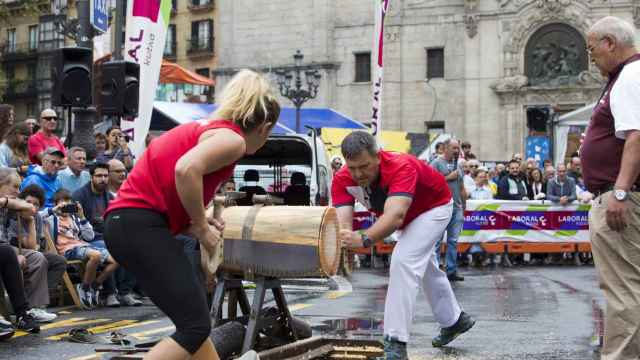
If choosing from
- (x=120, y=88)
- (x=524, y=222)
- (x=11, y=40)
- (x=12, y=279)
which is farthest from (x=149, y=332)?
(x=11, y=40)

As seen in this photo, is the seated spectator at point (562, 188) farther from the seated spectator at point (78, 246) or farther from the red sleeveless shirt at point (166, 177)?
the red sleeveless shirt at point (166, 177)

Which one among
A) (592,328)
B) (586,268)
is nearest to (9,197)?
(592,328)

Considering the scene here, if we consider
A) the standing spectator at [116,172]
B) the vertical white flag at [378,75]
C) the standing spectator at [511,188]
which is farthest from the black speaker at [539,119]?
the standing spectator at [116,172]

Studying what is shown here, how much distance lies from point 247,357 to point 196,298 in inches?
51.5

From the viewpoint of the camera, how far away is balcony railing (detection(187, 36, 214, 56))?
66000mm

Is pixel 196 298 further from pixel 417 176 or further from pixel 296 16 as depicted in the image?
pixel 296 16

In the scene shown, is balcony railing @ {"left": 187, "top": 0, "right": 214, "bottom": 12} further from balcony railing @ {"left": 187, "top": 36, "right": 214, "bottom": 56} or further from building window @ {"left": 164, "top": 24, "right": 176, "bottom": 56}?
building window @ {"left": 164, "top": 24, "right": 176, "bottom": 56}

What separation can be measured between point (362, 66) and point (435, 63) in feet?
13.5

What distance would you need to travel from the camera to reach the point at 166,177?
5.12 m

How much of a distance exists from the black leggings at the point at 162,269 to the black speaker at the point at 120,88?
10.7 meters

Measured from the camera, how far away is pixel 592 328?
32.2ft

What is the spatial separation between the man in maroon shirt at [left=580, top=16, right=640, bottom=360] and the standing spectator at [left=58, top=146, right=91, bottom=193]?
821cm

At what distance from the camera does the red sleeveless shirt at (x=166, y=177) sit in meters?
5.12

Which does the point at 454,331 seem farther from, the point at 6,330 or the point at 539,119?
the point at 539,119
